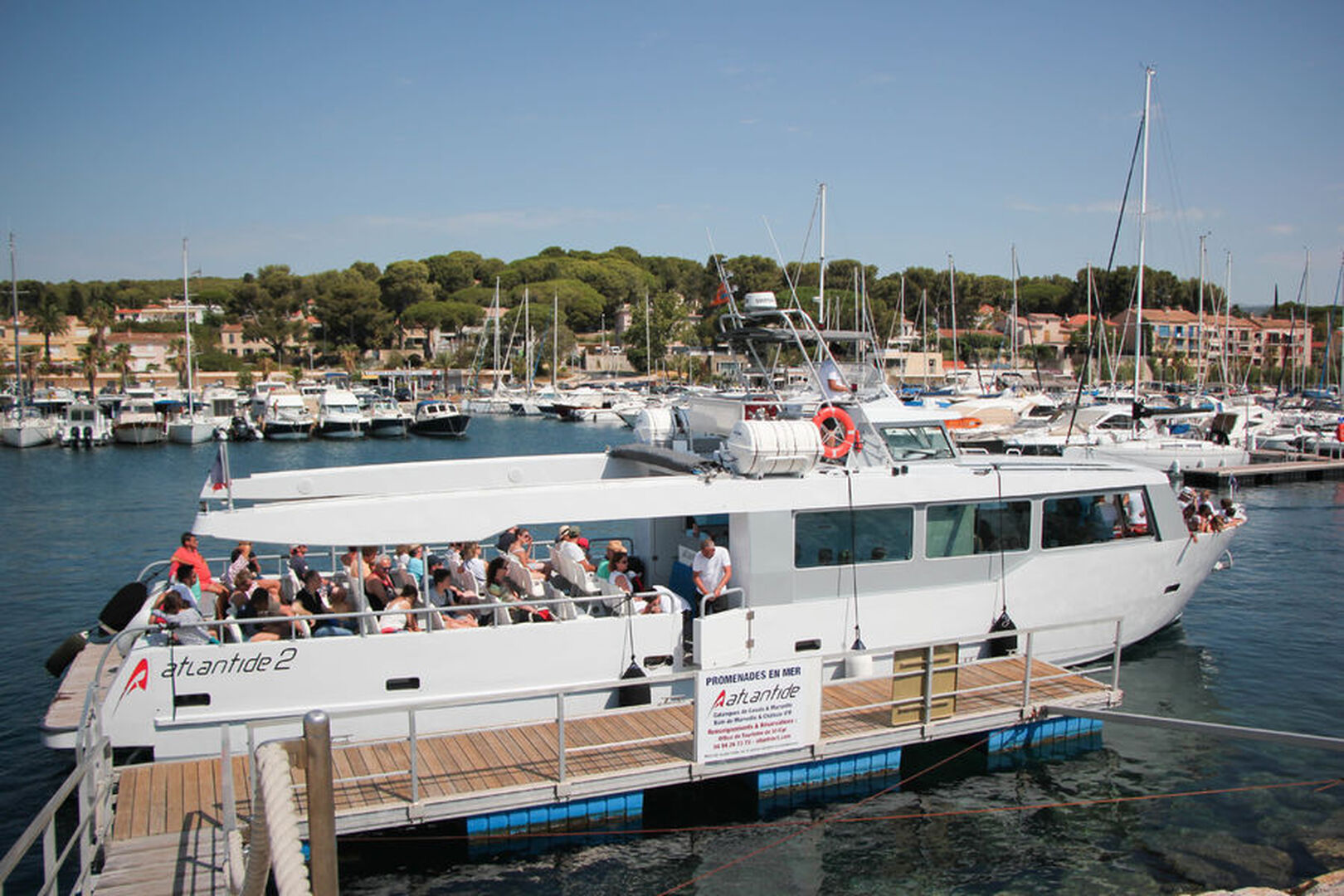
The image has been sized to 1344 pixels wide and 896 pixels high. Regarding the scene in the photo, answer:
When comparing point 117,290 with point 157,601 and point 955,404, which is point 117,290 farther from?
point 157,601

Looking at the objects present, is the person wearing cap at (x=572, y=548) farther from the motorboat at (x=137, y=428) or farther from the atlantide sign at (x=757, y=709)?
the motorboat at (x=137, y=428)

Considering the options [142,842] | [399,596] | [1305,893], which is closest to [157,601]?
[399,596]

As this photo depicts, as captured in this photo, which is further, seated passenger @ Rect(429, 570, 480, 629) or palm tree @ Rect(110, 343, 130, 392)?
palm tree @ Rect(110, 343, 130, 392)

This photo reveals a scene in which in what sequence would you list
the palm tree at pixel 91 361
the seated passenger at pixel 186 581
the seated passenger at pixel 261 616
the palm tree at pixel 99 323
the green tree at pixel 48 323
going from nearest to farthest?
the seated passenger at pixel 261 616 < the seated passenger at pixel 186 581 < the palm tree at pixel 91 361 < the palm tree at pixel 99 323 < the green tree at pixel 48 323

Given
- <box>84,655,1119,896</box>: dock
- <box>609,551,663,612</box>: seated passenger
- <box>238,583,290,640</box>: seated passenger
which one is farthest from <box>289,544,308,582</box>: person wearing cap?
<box>609,551,663,612</box>: seated passenger

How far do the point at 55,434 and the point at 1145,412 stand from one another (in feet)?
199

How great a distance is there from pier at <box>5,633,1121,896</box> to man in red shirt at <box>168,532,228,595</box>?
2.44 m

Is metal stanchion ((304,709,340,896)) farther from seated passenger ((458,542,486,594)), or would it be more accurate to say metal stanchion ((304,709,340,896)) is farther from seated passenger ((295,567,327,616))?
seated passenger ((458,542,486,594))

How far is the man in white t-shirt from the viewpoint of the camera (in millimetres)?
11258

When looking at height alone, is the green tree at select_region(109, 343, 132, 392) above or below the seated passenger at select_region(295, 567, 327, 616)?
above

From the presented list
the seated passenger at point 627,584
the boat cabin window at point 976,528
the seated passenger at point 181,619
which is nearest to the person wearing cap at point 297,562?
the seated passenger at point 181,619

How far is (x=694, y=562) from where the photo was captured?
1151 centimetres

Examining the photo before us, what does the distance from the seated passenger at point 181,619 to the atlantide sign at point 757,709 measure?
5.19m

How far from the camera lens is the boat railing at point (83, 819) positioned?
5.91m
